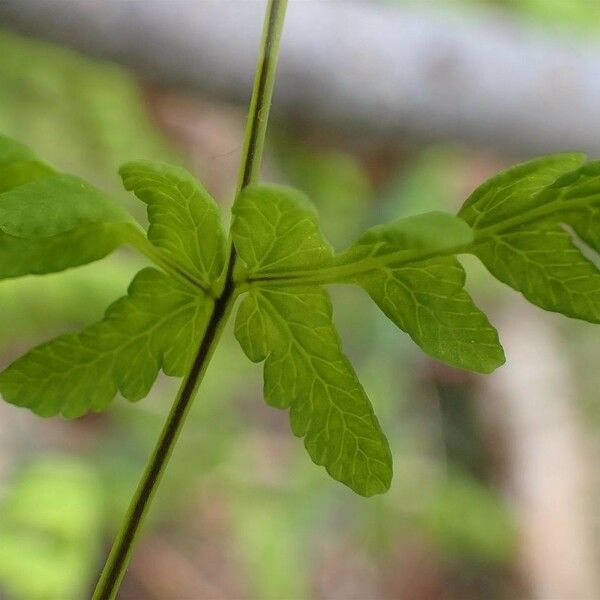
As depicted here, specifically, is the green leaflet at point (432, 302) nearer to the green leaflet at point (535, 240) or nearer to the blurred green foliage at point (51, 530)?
the green leaflet at point (535, 240)

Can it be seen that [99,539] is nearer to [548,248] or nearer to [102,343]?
[102,343]

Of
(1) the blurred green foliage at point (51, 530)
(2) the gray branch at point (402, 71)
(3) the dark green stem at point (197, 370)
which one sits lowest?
(1) the blurred green foliage at point (51, 530)

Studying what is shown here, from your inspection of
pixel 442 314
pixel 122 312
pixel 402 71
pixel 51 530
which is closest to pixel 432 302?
pixel 442 314

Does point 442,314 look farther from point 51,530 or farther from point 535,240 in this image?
point 51,530

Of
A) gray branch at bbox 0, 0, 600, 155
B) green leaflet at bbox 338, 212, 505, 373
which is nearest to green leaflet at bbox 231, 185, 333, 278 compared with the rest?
green leaflet at bbox 338, 212, 505, 373

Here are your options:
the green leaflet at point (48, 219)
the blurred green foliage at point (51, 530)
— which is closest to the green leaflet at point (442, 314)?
the green leaflet at point (48, 219)

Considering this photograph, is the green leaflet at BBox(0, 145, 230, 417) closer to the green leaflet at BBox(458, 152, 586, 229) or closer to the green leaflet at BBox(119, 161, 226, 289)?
the green leaflet at BBox(119, 161, 226, 289)
